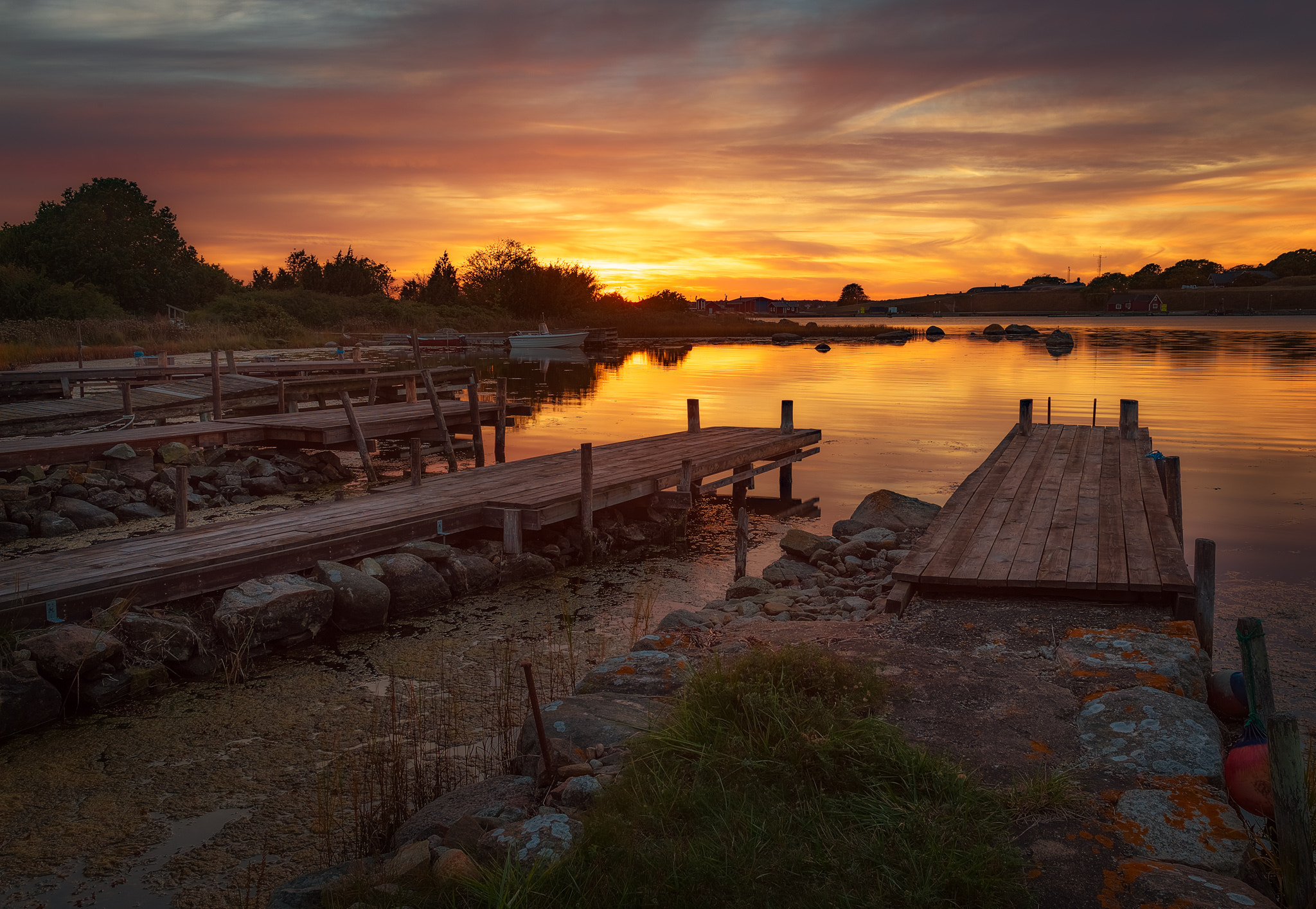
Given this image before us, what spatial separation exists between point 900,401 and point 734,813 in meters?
33.2

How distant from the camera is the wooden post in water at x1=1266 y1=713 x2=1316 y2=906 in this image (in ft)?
12.0

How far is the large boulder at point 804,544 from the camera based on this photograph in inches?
527

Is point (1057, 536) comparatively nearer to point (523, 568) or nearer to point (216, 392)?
point (523, 568)

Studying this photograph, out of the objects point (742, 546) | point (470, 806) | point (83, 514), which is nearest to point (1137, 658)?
point (470, 806)

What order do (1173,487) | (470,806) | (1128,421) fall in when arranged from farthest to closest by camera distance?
(1128,421) < (1173,487) < (470,806)

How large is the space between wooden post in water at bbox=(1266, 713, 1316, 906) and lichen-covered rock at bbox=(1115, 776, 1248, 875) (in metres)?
0.21

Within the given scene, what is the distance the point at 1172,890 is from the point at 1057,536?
6.12 meters

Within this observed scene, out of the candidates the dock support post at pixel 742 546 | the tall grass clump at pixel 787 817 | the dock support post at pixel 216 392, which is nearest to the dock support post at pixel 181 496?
the dock support post at pixel 742 546

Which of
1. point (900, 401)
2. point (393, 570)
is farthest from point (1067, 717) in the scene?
point (900, 401)

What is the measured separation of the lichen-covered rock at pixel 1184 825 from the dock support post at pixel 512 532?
870 cm

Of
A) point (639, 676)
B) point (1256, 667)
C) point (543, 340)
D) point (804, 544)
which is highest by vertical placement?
point (543, 340)

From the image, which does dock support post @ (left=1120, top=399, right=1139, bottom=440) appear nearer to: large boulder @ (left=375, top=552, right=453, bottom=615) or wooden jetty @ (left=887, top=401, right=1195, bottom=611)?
wooden jetty @ (left=887, top=401, right=1195, bottom=611)

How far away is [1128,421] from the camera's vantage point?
1692 centimetres

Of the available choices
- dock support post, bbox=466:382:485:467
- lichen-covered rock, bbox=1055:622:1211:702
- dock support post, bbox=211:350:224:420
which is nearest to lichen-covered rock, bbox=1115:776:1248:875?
lichen-covered rock, bbox=1055:622:1211:702
